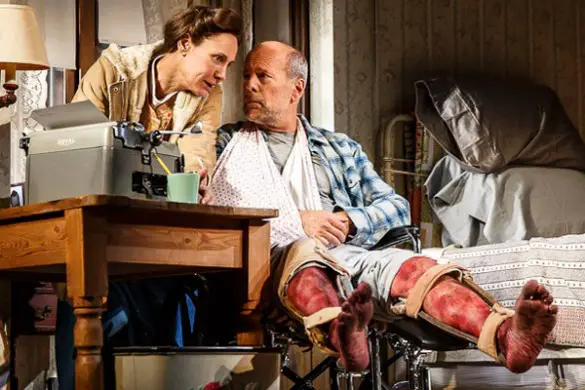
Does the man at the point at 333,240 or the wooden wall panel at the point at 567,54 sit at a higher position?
the wooden wall panel at the point at 567,54

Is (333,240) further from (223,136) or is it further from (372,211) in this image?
(223,136)

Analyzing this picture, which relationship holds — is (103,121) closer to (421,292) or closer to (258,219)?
(258,219)

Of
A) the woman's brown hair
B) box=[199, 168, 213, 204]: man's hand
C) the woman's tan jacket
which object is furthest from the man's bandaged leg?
the woman's brown hair

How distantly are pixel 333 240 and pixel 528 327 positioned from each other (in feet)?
3.05

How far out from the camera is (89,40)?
361 centimetres

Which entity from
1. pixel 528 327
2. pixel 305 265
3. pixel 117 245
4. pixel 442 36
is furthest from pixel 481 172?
pixel 117 245

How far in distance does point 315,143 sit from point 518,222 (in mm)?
1207

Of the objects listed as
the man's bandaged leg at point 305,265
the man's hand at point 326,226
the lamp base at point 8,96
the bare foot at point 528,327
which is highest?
the lamp base at point 8,96

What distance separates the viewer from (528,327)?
2.26 m

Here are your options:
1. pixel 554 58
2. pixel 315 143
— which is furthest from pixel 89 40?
pixel 554 58

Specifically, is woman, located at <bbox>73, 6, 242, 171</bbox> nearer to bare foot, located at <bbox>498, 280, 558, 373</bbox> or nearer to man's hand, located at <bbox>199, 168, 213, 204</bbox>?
man's hand, located at <bbox>199, 168, 213, 204</bbox>

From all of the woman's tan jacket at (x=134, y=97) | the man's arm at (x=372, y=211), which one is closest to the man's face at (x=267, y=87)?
the woman's tan jacket at (x=134, y=97)

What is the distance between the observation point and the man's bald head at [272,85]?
11.0 feet

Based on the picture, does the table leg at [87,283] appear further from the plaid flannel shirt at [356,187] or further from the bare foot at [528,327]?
the plaid flannel shirt at [356,187]
